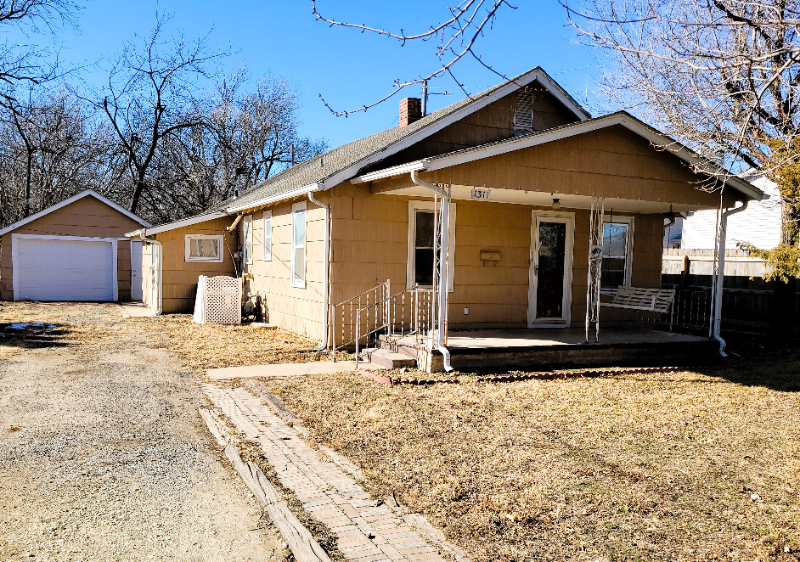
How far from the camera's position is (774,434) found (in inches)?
252

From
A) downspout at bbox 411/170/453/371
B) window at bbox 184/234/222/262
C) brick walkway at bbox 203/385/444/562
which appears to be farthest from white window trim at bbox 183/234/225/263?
brick walkway at bbox 203/385/444/562

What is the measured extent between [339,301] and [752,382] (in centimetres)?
646

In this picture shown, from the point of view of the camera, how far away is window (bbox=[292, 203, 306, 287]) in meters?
11.9

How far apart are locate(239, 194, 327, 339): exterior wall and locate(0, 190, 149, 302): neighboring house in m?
7.00

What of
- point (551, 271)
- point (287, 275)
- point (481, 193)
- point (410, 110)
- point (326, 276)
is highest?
point (410, 110)

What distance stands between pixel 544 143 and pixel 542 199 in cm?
187

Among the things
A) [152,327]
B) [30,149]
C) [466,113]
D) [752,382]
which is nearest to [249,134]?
[30,149]

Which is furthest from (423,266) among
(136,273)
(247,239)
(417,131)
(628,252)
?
(136,273)

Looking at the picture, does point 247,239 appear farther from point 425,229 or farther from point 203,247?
point 425,229

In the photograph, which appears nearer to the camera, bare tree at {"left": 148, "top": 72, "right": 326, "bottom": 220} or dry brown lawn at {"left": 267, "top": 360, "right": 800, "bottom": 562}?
dry brown lawn at {"left": 267, "top": 360, "right": 800, "bottom": 562}

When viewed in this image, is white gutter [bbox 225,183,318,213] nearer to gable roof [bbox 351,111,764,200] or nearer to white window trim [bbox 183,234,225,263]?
gable roof [bbox 351,111,764,200]

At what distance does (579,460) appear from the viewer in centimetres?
531

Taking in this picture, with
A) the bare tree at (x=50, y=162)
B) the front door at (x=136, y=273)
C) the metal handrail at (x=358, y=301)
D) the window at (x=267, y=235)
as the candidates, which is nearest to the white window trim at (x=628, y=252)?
the metal handrail at (x=358, y=301)

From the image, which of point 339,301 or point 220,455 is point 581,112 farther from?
point 220,455
